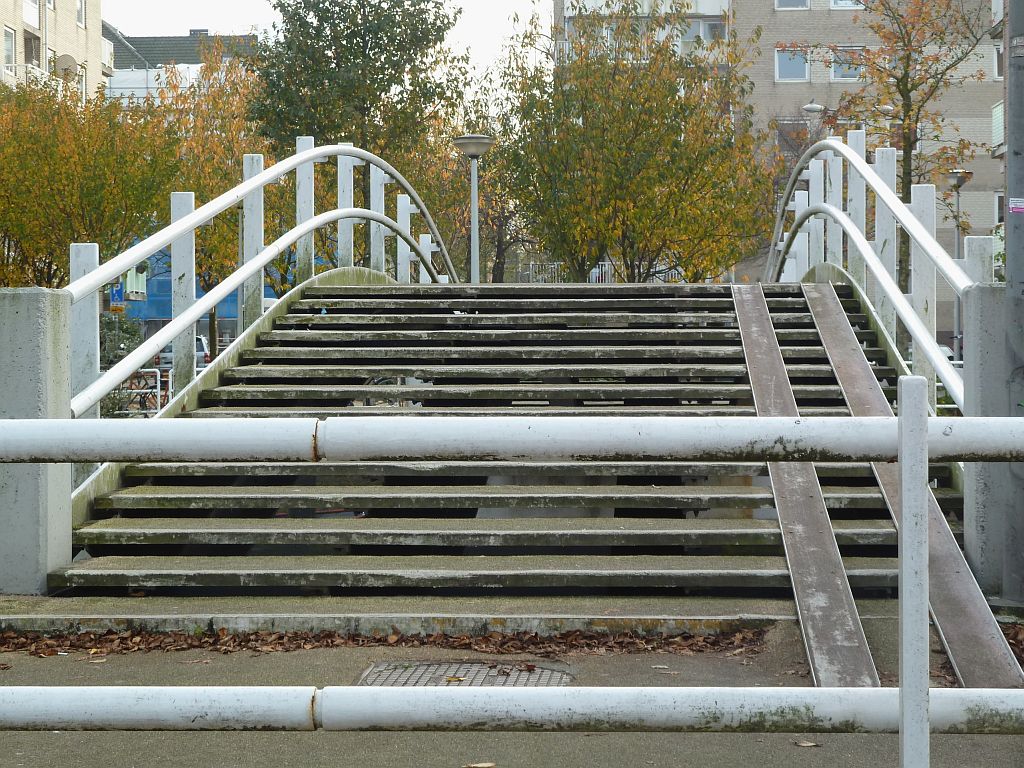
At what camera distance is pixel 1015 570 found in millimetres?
4750

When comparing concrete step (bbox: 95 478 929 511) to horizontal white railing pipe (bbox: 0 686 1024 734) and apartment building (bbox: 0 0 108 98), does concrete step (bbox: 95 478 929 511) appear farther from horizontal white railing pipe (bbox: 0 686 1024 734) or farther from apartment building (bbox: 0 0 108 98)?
apartment building (bbox: 0 0 108 98)

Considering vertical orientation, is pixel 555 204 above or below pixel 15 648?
above

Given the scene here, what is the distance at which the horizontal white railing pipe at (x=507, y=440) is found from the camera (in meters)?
1.82

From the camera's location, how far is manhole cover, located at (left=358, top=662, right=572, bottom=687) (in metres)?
3.94

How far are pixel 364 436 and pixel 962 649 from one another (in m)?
2.95

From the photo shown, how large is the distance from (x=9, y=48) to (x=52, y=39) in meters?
3.41

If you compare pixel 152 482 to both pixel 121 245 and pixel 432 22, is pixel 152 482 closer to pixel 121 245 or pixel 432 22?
pixel 432 22

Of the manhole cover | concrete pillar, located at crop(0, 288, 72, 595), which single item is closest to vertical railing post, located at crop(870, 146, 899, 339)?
the manhole cover

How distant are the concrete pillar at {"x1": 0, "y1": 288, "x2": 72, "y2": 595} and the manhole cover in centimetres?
169

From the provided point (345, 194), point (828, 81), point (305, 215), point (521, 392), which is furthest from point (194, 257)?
point (828, 81)

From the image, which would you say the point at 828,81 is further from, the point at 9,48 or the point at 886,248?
the point at 886,248

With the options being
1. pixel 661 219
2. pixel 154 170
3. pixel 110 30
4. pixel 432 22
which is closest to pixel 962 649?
pixel 661 219

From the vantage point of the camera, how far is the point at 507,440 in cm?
184

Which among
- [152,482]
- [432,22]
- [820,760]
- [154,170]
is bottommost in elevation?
[820,760]
